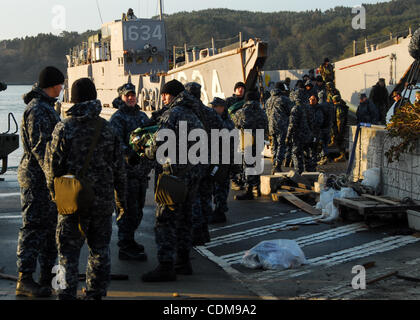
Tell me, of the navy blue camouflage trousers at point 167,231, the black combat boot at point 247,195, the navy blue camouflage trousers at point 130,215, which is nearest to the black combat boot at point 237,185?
the black combat boot at point 247,195

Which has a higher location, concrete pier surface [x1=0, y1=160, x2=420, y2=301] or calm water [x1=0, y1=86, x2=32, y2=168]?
calm water [x1=0, y1=86, x2=32, y2=168]

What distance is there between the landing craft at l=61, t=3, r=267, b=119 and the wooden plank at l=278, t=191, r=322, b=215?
8.71m

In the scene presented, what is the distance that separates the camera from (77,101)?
5777 mm

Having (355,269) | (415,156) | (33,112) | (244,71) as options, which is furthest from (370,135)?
(244,71)

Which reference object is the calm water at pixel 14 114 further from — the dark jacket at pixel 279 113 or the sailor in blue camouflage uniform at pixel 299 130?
the sailor in blue camouflage uniform at pixel 299 130

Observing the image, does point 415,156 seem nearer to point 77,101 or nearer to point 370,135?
point 370,135

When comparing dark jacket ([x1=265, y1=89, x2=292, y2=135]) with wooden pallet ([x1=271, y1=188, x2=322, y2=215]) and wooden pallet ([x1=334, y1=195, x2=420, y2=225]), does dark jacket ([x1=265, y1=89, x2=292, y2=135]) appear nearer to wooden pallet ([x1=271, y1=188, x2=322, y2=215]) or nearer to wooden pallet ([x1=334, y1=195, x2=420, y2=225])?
wooden pallet ([x1=271, y1=188, x2=322, y2=215])

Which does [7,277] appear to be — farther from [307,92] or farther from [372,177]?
[307,92]

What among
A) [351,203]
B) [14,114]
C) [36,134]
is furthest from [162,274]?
[14,114]

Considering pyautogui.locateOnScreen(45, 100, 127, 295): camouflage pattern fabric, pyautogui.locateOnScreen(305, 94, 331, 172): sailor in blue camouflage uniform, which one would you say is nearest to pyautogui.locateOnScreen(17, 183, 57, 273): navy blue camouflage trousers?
pyautogui.locateOnScreen(45, 100, 127, 295): camouflage pattern fabric

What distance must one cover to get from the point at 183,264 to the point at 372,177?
4.28 meters

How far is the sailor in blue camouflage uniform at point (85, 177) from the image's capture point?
5.68 meters

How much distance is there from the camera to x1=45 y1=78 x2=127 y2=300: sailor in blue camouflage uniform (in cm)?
568

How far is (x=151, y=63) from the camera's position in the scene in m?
33.1
